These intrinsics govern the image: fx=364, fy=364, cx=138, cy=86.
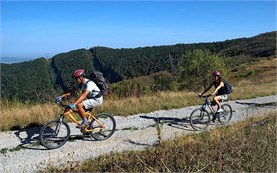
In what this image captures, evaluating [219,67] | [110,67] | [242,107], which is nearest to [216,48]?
[110,67]

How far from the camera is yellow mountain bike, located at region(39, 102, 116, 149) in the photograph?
9.08 meters

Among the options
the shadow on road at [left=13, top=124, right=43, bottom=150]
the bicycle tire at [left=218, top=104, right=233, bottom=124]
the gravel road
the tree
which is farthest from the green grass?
the tree

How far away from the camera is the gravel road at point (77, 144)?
7738 mm

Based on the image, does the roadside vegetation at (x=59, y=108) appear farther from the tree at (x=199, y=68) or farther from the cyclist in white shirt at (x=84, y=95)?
the tree at (x=199, y=68)

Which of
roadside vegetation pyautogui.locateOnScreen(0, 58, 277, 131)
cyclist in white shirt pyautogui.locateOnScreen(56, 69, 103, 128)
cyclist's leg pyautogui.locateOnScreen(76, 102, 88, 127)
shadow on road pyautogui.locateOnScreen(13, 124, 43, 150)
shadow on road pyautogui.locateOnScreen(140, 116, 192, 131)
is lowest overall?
shadow on road pyautogui.locateOnScreen(140, 116, 192, 131)

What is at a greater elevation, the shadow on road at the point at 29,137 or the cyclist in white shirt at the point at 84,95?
the cyclist in white shirt at the point at 84,95

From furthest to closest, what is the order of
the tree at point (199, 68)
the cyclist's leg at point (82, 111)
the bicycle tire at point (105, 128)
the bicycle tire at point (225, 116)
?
the tree at point (199, 68), the bicycle tire at point (225, 116), the bicycle tire at point (105, 128), the cyclist's leg at point (82, 111)

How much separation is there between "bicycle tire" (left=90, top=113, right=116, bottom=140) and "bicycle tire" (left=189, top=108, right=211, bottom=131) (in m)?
2.69

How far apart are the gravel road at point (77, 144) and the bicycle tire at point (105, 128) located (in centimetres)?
19

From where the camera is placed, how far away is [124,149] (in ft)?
28.5

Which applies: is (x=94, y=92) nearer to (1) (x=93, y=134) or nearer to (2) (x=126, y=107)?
(1) (x=93, y=134)

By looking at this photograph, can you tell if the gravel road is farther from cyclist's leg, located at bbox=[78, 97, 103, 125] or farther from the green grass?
the green grass

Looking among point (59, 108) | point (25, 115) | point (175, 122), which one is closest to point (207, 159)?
point (175, 122)

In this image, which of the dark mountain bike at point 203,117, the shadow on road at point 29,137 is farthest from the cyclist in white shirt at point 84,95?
the dark mountain bike at point 203,117
